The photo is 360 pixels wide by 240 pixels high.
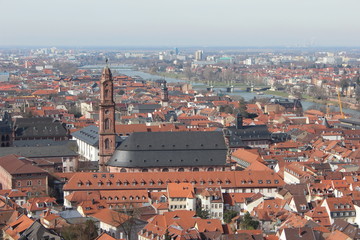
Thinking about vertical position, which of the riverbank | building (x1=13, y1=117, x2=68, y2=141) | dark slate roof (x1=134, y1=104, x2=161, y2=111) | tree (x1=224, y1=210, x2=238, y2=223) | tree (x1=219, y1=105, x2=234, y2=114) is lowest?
the riverbank

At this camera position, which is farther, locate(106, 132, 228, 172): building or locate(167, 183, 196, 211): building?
locate(106, 132, 228, 172): building

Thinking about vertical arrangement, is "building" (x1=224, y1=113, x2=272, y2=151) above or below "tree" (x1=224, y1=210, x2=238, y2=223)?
below

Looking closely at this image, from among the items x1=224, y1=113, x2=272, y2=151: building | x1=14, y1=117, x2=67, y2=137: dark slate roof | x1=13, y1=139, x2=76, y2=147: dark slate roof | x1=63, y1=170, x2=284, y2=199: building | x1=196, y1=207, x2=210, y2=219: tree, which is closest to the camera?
x1=196, y1=207, x2=210, y2=219: tree

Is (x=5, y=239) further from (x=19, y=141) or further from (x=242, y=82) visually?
(x=242, y=82)

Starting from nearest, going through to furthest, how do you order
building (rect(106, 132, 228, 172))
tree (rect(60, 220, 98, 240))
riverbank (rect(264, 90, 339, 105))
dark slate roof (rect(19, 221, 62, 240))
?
dark slate roof (rect(19, 221, 62, 240)) < tree (rect(60, 220, 98, 240)) < building (rect(106, 132, 228, 172)) < riverbank (rect(264, 90, 339, 105))

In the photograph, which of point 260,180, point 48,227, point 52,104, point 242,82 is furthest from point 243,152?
point 242,82

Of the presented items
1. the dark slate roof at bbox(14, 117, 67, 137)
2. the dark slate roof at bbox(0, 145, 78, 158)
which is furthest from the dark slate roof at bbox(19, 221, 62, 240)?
the dark slate roof at bbox(14, 117, 67, 137)

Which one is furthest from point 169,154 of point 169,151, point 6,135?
point 6,135

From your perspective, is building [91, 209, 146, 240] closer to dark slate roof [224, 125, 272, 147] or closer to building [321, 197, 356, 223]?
building [321, 197, 356, 223]

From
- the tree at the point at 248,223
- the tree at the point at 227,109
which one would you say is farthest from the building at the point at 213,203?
the tree at the point at 227,109
